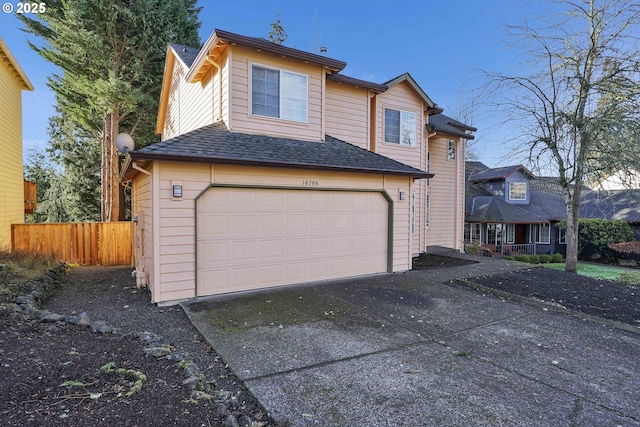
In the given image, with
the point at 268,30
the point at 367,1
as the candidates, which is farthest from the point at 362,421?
the point at 268,30

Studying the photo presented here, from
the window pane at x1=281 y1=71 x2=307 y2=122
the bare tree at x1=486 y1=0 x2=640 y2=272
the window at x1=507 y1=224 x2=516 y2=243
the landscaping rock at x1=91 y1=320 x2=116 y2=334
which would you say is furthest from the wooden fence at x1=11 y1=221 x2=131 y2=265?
the window at x1=507 y1=224 x2=516 y2=243

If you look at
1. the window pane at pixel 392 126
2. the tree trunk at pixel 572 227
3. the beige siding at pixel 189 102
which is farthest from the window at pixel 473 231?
the beige siding at pixel 189 102

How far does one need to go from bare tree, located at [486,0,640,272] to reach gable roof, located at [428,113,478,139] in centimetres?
239

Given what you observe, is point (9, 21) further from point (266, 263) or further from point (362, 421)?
point (362, 421)

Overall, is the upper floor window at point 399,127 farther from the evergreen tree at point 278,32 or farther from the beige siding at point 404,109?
the evergreen tree at point 278,32

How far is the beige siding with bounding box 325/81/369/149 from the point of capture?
394 inches

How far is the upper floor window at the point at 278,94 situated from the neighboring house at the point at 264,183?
3 centimetres

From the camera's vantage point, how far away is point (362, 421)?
9.04ft

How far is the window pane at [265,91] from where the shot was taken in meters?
7.71

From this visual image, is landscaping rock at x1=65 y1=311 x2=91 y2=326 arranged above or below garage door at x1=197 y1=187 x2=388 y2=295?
below

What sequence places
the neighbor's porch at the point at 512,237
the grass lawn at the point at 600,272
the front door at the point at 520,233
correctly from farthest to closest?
1. the front door at the point at 520,233
2. the neighbor's porch at the point at 512,237
3. the grass lawn at the point at 600,272

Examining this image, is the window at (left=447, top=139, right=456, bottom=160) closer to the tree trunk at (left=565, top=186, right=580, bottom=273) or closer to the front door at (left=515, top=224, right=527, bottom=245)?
the tree trunk at (left=565, top=186, right=580, bottom=273)

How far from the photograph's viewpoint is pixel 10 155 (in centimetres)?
1162

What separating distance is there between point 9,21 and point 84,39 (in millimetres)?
4504
